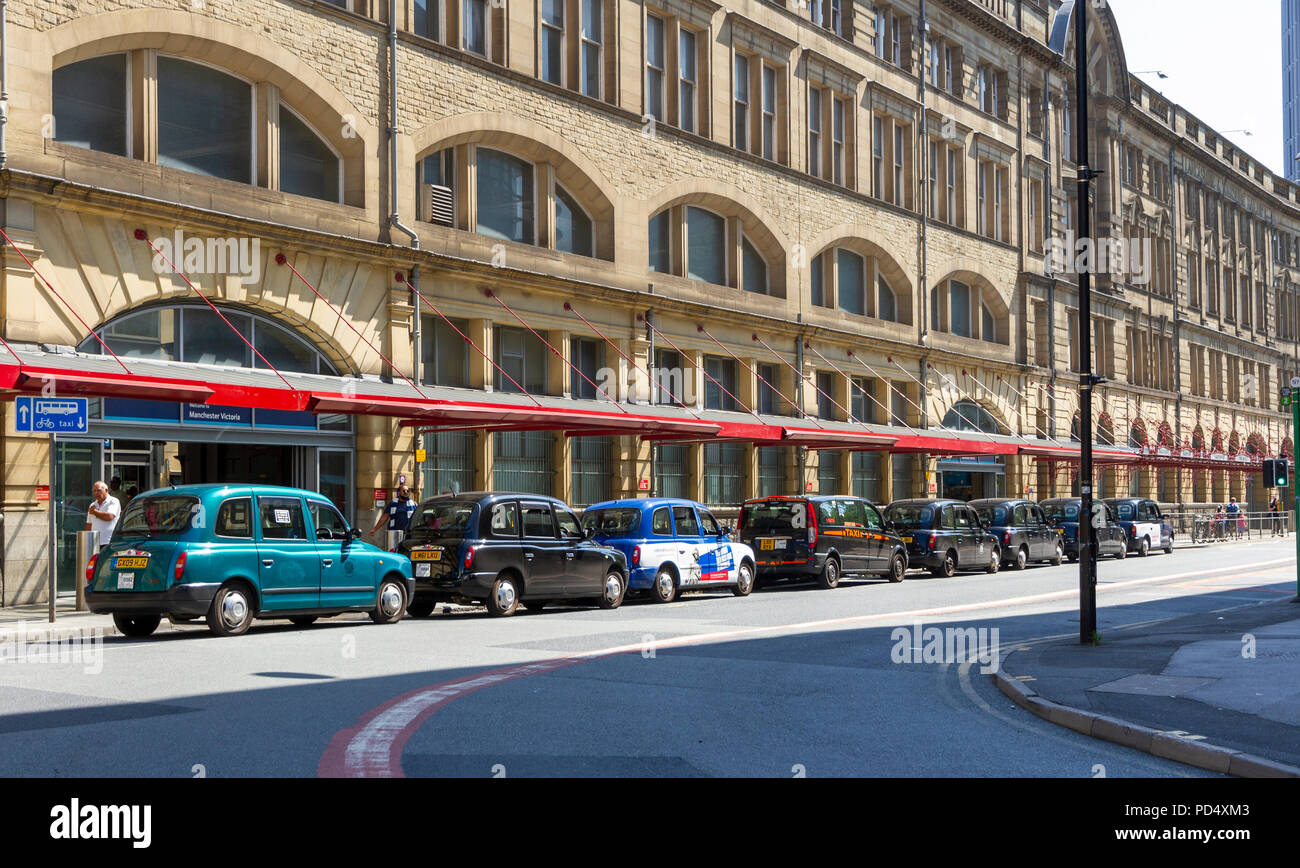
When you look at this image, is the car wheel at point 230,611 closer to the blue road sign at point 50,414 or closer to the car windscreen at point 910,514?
the blue road sign at point 50,414

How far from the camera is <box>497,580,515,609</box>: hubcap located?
60.1 feet

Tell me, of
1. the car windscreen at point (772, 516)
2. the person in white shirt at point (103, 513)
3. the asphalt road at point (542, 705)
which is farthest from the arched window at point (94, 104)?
the car windscreen at point (772, 516)

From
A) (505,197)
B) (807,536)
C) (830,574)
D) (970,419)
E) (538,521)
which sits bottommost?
(830,574)

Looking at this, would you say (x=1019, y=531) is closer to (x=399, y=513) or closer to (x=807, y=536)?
(x=807, y=536)

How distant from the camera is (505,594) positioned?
60.6 feet

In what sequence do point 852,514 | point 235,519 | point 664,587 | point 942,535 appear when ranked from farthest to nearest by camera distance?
point 942,535 → point 852,514 → point 664,587 → point 235,519

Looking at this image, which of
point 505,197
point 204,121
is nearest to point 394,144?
point 204,121

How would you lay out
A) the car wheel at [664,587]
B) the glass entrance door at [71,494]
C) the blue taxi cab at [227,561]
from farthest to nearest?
1. the car wheel at [664,587]
2. the glass entrance door at [71,494]
3. the blue taxi cab at [227,561]

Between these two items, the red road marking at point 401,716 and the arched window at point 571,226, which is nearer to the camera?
the red road marking at point 401,716

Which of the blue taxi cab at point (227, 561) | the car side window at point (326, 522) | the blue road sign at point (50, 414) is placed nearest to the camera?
the blue taxi cab at point (227, 561)

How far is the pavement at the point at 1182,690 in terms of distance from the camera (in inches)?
318

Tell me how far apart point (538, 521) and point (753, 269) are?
19.8m

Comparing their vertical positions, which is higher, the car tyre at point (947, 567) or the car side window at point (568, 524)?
the car side window at point (568, 524)

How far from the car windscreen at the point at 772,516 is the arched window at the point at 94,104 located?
42.3ft
